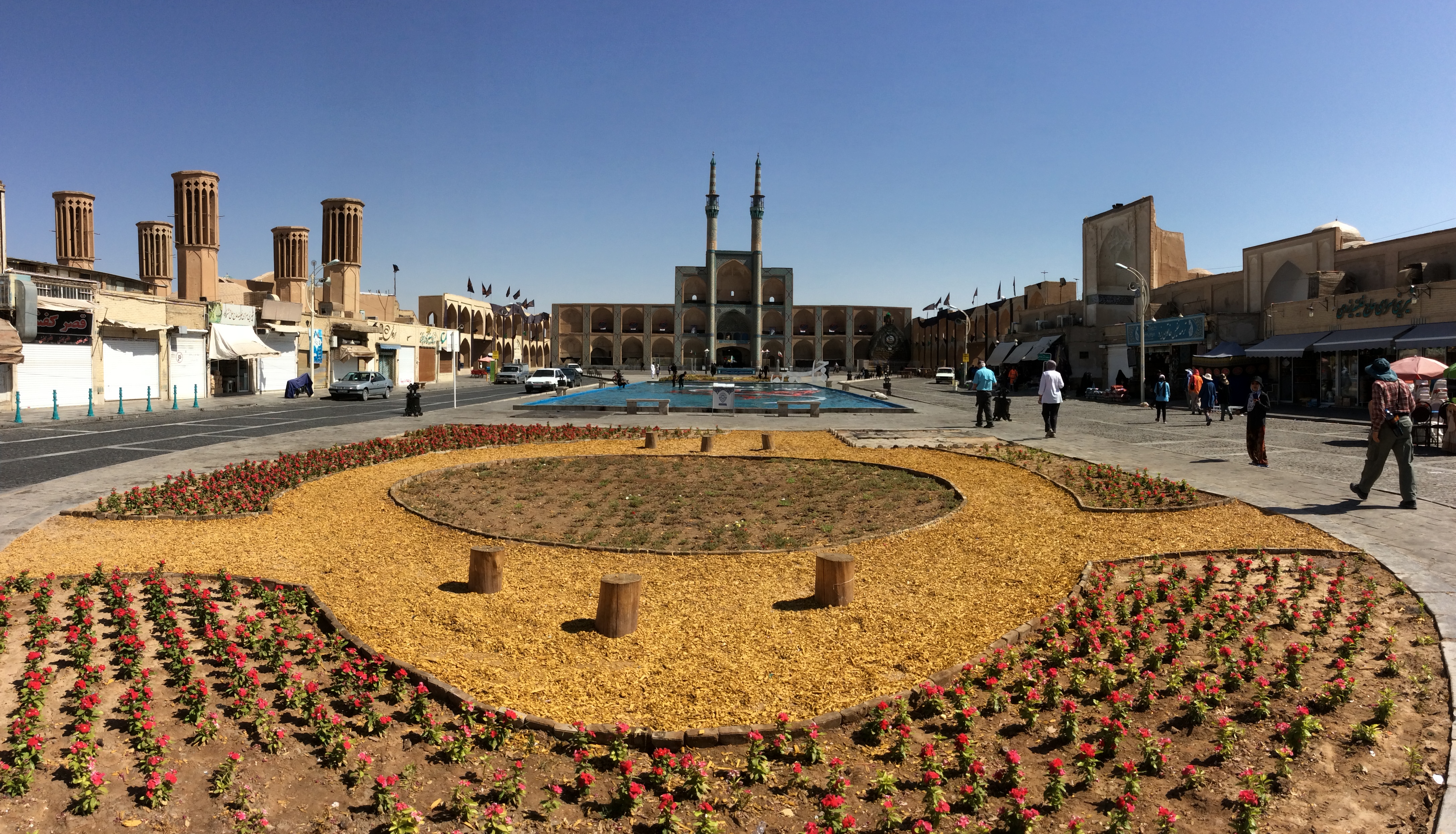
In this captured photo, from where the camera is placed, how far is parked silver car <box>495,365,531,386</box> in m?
48.0

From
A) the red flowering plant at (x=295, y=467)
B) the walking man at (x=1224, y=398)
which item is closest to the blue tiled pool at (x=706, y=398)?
the red flowering plant at (x=295, y=467)

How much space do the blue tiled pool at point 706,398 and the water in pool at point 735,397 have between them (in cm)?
3

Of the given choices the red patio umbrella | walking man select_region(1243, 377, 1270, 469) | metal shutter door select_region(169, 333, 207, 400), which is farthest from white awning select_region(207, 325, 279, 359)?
the red patio umbrella

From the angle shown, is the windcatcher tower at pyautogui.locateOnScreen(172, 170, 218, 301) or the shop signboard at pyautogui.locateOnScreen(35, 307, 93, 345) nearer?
the shop signboard at pyautogui.locateOnScreen(35, 307, 93, 345)

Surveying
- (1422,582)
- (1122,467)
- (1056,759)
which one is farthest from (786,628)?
(1122,467)

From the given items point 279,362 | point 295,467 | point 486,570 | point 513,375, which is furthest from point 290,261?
point 486,570

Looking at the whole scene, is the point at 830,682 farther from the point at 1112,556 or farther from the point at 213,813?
the point at 1112,556

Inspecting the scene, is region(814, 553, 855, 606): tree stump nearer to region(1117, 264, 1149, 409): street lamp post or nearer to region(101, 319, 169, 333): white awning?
region(1117, 264, 1149, 409): street lamp post

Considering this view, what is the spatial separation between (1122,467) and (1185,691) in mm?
8364

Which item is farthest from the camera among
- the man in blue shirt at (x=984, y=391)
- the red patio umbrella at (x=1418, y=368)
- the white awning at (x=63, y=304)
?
the white awning at (x=63, y=304)

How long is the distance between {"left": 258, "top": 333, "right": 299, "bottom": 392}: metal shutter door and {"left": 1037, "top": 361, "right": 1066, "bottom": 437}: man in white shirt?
99.7 feet

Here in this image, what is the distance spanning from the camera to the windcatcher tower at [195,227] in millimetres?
35781

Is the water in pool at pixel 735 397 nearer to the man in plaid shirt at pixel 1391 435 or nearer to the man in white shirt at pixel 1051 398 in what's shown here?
the man in white shirt at pixel 1051 398

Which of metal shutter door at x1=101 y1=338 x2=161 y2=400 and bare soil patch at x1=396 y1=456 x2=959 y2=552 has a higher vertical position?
metal shutter door at x1=101 y1=338 x2=161 y2=400
